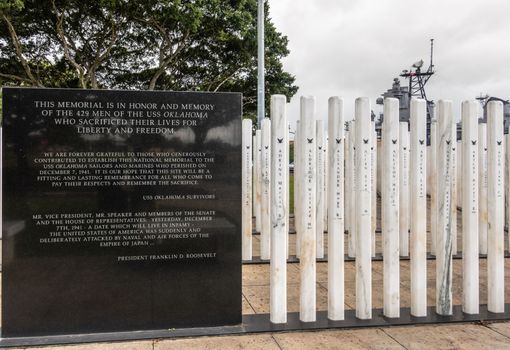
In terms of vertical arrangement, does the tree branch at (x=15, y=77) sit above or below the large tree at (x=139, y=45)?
below

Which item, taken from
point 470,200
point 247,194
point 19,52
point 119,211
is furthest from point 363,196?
point 19,52

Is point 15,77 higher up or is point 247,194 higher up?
point 15,77

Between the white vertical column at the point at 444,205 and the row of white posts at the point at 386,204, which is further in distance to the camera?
the white vertical column at the point at 444,205

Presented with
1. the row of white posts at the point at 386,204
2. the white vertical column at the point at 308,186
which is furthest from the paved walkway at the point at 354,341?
the white vertical column at the point at 308,186

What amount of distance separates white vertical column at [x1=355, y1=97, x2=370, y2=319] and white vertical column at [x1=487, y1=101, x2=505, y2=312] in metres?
1.31

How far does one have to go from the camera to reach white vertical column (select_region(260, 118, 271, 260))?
7.35 metres

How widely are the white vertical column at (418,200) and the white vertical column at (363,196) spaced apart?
49 cm

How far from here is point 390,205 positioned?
4504 millimetres

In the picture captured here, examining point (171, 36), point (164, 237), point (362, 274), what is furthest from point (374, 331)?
point (171, 36)

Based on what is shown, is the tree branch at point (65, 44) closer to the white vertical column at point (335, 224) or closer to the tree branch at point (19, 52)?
the tree branch at point (19, 52)

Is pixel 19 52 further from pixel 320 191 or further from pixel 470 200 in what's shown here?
pixel 470 200

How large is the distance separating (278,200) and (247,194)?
380 cm

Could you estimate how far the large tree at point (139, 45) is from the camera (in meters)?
17.9

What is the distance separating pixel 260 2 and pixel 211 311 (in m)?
13.0
